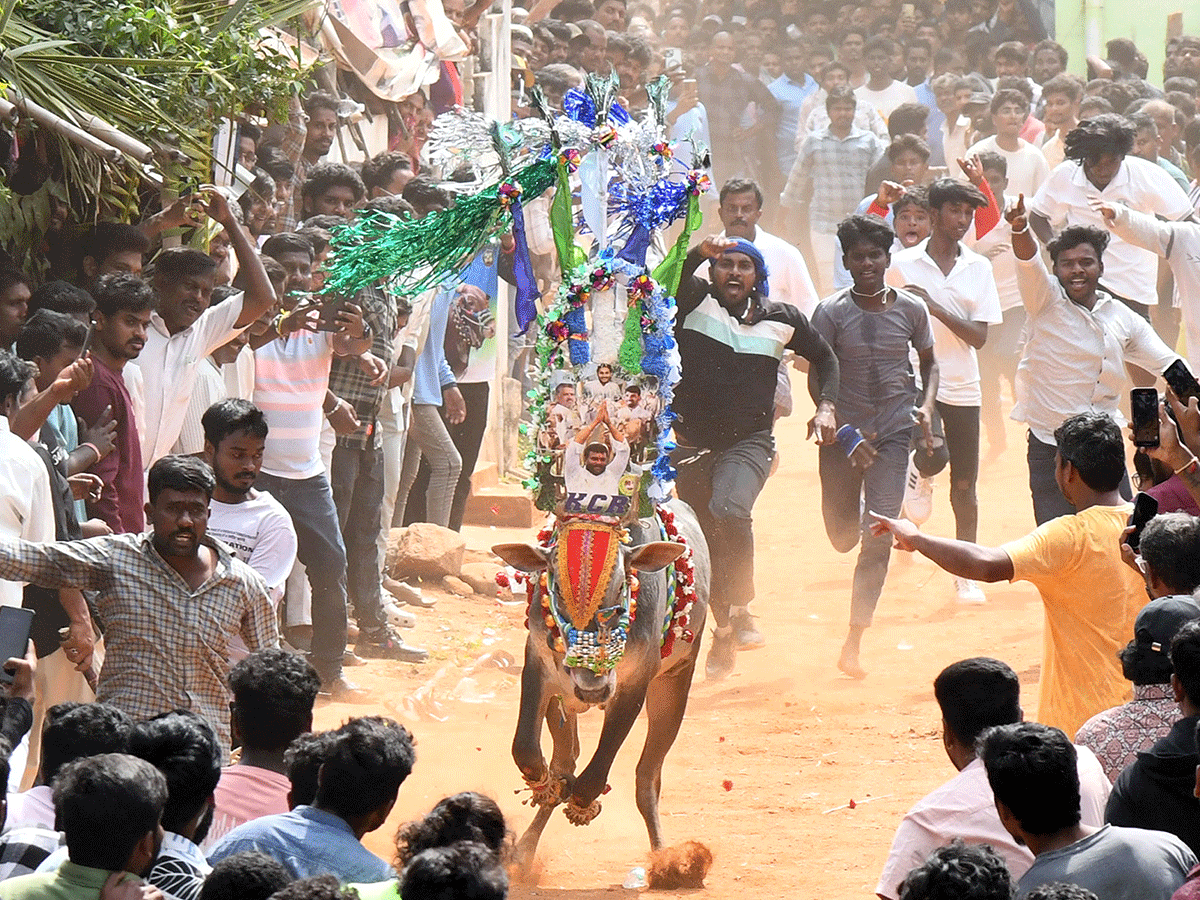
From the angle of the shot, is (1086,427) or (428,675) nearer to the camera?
(1086,427)

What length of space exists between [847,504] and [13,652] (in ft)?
24.8

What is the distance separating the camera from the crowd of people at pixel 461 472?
14.2ft

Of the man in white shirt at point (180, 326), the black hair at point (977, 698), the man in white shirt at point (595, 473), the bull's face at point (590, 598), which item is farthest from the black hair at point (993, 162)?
the black hair at point (977, 698)

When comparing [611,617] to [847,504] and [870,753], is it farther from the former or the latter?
[847,504]

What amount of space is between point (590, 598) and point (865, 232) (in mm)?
5010

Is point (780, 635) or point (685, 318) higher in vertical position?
point (685, 318)

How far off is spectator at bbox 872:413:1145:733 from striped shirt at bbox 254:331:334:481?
4.22 m

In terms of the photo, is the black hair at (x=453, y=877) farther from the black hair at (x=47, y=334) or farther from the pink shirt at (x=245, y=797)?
the black hair at (x=47, y=334)

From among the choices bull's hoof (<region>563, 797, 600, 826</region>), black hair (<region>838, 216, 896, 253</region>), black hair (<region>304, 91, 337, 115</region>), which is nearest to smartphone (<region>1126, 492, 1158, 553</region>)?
bull's hoof (<region>563, 797, 600, 826</region>)

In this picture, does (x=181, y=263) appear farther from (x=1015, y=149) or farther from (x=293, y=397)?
(x=1015, y=149)

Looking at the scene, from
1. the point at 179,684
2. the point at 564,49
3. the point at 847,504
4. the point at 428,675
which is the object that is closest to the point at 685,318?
the point at 847,504

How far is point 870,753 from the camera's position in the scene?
10.2 m

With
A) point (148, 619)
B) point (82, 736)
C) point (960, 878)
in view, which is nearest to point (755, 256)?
point (148, 619)

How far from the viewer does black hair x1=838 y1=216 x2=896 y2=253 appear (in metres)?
11.7
